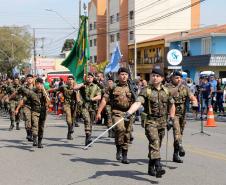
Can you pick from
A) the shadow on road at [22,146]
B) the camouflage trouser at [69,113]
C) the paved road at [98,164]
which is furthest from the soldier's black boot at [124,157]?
the camouflage trouser at [69,113]

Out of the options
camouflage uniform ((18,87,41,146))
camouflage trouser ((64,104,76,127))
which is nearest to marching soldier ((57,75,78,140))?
camouflage trouser ((64,104,76,127))

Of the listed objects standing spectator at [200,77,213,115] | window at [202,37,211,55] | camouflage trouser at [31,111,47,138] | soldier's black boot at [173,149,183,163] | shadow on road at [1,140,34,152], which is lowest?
shadow on road at [1,140,34,152]

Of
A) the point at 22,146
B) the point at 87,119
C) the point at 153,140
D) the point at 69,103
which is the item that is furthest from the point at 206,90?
the point at 153,140

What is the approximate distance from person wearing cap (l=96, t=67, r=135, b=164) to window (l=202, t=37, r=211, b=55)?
38536 mm

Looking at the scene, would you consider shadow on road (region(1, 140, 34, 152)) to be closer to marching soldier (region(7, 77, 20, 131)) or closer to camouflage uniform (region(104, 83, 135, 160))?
camouflage uniform (region(104, 83, 135, 160))

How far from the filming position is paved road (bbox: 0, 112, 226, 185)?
321 inches

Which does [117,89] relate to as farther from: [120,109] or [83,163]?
[83,163]

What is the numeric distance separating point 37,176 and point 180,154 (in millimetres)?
2832

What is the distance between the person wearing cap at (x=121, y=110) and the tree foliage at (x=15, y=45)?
82.3 meters

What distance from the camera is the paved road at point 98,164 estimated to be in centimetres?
815

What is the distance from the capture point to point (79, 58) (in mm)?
18297

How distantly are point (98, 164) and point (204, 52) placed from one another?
132ft

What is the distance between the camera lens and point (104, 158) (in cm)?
1052

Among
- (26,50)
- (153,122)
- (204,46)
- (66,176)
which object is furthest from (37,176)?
(26,50)
